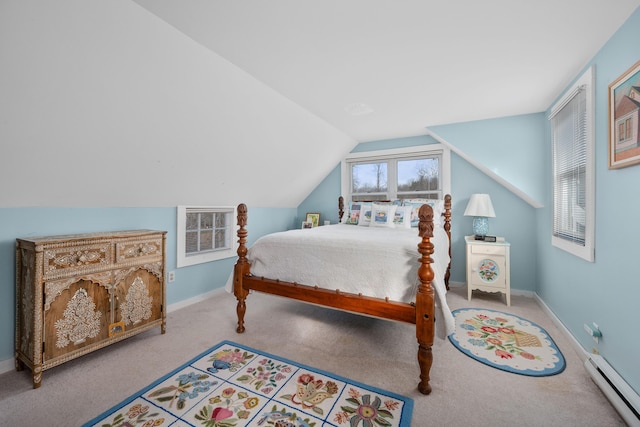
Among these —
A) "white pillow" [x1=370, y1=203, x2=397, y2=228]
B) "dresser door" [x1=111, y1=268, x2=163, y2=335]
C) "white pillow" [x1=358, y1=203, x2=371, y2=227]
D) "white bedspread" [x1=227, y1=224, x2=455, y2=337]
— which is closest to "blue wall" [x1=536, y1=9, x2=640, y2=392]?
"white bedspread" [x1=227, y1=224, x2=455, y2=337]

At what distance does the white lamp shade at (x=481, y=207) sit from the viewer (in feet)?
11.5

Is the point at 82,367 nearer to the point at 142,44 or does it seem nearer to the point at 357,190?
the point at 142,44

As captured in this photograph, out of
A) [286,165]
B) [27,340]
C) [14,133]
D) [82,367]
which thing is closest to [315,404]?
[82,367]

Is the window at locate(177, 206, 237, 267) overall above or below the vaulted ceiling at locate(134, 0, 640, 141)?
below

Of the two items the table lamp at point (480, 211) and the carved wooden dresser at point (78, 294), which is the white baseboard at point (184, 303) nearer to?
the carved wooden dresser at point (78, 294)

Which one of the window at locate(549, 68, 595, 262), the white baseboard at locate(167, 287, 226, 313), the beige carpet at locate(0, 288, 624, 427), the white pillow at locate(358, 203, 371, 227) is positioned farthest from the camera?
the white pillow at locate(358, 203, 371, 227)

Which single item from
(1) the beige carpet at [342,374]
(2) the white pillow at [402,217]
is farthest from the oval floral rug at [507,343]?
(2) the white pillow at [402,217]

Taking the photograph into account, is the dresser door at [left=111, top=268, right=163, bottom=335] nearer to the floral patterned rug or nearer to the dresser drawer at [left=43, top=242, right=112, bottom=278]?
the dresser drawer at [left=43, top=242, right=112, bottom=278]

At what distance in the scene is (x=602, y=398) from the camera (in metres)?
1.66

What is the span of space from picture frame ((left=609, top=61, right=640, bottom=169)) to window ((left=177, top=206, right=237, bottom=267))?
3692 millimetres

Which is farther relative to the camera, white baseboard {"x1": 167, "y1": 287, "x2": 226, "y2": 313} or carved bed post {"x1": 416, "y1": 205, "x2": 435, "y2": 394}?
white baseboard {"x1": 167, "y1": 287, "x2": 226, "y2": 313}

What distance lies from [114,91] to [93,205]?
3.62 ft

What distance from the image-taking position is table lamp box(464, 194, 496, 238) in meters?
3.51

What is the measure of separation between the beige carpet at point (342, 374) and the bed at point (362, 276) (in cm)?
23
